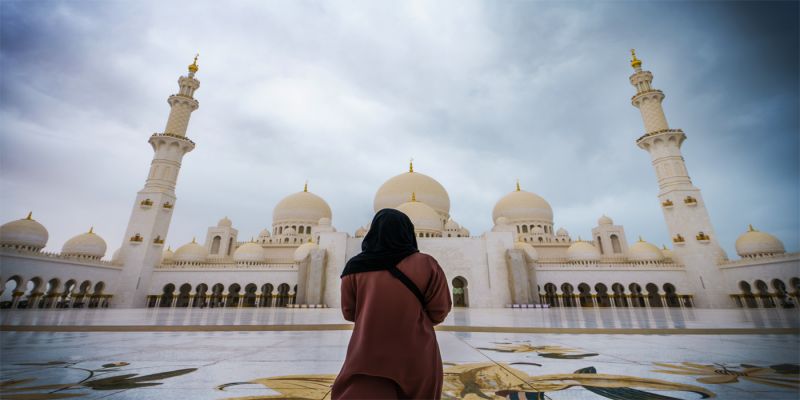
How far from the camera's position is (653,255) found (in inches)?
992

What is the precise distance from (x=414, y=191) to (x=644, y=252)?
18.6 meters

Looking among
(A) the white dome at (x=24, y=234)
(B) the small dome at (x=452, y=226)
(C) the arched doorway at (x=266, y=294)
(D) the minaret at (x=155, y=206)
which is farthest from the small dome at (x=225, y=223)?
(B) the small dome at (x=452, y=226)

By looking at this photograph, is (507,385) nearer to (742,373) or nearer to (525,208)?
(742,373)

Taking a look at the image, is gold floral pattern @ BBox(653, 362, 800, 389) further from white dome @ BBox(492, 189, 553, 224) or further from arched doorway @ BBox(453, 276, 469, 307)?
white dome @ BBox(492, 189, 553, 224)

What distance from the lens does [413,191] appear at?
28.5 metres

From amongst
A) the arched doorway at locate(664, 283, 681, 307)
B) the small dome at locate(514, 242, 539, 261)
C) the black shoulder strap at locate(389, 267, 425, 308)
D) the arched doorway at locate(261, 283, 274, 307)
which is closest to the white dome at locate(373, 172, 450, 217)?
the small dome at locate(514, 242, 539, 261)

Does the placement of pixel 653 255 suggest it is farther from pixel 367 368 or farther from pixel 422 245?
pixel 367 368

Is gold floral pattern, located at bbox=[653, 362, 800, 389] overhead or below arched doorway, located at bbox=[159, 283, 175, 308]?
below

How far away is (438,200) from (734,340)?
79.2 ft

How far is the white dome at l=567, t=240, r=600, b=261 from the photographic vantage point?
25812 mm

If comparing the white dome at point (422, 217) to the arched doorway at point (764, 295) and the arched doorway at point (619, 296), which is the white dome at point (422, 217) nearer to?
the arched doorway at point (619, 296)

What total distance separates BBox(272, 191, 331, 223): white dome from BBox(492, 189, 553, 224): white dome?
58.2 ft

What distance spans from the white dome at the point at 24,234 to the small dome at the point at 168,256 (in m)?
6.29

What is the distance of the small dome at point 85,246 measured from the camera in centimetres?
2227
